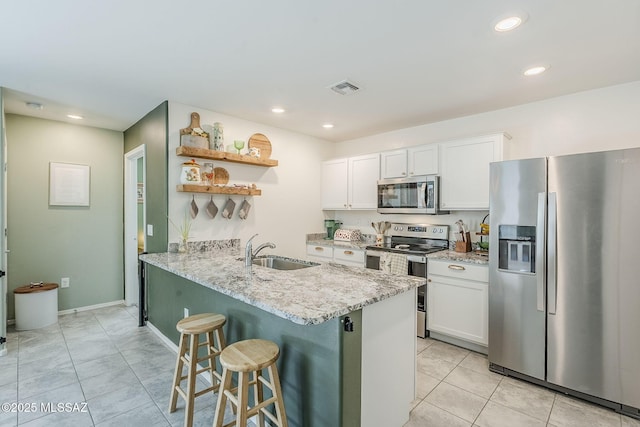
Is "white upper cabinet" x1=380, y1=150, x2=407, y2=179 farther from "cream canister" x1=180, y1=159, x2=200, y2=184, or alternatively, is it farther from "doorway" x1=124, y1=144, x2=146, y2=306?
"doorway" x1=124, y1=144, x2=146, y2=306

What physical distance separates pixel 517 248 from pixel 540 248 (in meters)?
0.17

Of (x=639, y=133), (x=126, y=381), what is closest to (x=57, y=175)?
(x=126, y=381)

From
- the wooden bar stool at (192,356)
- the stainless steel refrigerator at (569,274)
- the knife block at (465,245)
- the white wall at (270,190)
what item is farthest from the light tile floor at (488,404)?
the white wall at (270,190)

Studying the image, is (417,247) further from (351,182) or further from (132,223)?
(132,223)

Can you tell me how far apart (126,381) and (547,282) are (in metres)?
3.31

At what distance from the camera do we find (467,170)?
321 cm

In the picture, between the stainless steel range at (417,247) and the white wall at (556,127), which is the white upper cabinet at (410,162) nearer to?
the white wall at (556,127)

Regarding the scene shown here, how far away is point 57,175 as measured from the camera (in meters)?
3.81

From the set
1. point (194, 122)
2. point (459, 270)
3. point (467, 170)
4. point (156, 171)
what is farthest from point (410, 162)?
point (156, 171)

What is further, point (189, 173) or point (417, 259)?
point (417, 259)

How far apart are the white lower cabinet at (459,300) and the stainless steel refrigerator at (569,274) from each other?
224mm

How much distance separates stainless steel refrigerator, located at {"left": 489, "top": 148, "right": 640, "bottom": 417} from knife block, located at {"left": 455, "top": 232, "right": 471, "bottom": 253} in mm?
698

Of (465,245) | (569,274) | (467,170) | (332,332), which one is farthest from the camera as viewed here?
(465,245)

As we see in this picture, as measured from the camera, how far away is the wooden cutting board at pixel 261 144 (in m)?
3.76
